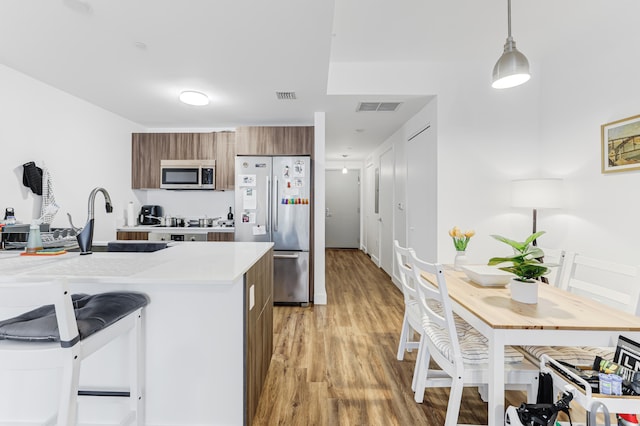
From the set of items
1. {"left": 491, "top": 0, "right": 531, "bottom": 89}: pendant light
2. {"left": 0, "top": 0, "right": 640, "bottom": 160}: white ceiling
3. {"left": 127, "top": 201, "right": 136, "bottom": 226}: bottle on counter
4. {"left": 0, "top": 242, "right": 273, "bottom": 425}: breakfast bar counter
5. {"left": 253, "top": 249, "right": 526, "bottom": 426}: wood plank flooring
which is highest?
{"left": 0, "top": 0, "right": 640, "bottom": 160}: white ceiling

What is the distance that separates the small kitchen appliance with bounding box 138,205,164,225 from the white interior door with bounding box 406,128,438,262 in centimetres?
354

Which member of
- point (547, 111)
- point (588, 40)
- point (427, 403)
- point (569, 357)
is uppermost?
point (588, 40)

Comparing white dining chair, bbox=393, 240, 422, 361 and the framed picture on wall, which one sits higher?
the framed picture on wall

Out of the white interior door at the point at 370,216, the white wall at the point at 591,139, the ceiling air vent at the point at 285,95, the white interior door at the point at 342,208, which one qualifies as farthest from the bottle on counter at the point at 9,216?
the white interior door at the point at 342,208

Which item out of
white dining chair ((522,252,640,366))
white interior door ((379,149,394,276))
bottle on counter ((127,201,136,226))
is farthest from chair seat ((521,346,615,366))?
bottle on counter ((127,201,136,226))

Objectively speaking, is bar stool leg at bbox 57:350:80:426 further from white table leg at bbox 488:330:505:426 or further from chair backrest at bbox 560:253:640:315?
chair backrest at bbox 560:253:640:315

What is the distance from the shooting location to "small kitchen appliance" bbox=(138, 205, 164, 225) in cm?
433

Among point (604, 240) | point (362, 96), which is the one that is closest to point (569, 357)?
point (604, 240)

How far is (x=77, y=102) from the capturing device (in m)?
3.35

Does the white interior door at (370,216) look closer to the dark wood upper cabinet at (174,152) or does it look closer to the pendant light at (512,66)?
the dark wood upper cabinet at (174,152)

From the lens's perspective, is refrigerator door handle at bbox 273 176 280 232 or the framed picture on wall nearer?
the framed picture on wall

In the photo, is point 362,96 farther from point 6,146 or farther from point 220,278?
point 6,146

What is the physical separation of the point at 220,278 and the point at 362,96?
270 centimetres

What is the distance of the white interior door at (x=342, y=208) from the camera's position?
8.31 m
